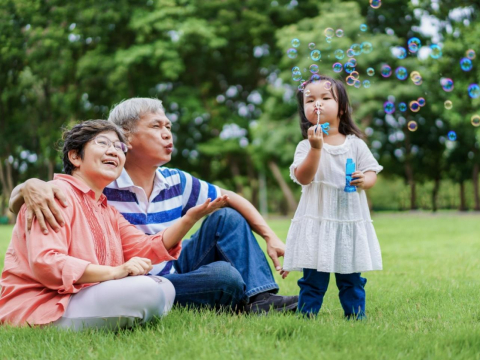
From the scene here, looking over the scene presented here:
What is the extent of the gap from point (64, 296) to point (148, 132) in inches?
47.7

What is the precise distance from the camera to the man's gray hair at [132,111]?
3586 mm

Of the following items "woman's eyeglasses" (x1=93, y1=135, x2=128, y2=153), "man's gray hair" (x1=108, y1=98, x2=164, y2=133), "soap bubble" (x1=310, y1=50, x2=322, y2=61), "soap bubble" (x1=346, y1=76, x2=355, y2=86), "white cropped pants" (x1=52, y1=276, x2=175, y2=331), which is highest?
"soap bubble" (x1=310, y1=50, x2=322, y2=61)

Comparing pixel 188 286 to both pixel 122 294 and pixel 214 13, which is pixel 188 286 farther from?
pixel 214 13

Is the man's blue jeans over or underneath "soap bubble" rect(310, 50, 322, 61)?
underneath

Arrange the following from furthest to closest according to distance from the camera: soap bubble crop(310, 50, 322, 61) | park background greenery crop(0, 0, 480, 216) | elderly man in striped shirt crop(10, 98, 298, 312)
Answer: park background greenery crop(0, 0, 480, 216) < soap bubble crop(310, 50, 322, 61) < elderly man in striped shirt crop(10, 98, 298, 312)

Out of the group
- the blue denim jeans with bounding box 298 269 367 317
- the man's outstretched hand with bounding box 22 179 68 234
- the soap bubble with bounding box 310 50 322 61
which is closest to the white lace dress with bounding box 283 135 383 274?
the blue denim jeans with bounding box 298 269 367 317

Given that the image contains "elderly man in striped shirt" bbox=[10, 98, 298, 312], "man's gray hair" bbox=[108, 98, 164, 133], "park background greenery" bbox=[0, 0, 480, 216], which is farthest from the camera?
"park background greenery" bbox=[0, 0, 480, 216]

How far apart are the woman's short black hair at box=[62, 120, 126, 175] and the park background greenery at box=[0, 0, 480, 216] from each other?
13.7 metres

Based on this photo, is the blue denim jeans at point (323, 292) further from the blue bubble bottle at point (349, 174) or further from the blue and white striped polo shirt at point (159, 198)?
the blue and white striped polo shirt at point (159, 198)

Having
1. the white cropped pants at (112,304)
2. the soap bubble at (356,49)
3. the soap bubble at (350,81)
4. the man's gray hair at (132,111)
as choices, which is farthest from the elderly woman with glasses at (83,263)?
the soap bubble at (356,49)

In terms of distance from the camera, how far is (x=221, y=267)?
10.8 ft

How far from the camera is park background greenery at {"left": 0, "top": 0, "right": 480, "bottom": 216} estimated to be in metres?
17.8

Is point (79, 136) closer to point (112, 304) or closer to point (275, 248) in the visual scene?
point (112, 304)

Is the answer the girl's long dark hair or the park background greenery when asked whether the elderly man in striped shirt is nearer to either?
the girl's long dark hair
